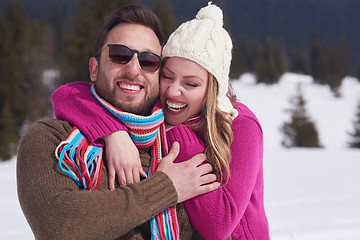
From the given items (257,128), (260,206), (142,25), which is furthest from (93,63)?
(260,206)

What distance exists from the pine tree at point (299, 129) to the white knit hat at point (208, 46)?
1024 inches

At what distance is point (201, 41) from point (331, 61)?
63.4 m

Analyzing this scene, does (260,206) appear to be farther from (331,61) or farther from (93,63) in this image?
(331,61)

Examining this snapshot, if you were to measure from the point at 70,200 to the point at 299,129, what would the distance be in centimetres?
2797

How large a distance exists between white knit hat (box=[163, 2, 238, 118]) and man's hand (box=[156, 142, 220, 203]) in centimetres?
40

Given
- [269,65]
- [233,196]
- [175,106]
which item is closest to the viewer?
[233,196]

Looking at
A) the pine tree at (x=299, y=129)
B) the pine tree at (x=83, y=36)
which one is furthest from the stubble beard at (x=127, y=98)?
the pine tree at (x=299, y=129)

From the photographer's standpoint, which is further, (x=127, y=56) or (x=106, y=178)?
(x=127, y=56)

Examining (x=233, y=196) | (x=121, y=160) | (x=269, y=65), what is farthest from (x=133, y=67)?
(x=269, y=65)

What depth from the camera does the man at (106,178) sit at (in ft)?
5.79

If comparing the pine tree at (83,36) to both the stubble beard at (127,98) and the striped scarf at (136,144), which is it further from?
the striped scarf at (136,144)

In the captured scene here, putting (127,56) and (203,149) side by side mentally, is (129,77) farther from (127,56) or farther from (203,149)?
(203,149)

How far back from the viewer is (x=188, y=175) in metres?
2.08

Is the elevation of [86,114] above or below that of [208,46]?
below
